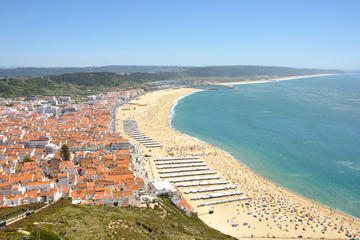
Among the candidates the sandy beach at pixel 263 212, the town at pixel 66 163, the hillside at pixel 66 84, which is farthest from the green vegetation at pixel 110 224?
the hillside at pixel 66 84

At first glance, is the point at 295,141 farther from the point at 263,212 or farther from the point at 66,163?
the point at 66,163

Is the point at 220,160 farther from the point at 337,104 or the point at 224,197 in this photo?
the point at 337,104

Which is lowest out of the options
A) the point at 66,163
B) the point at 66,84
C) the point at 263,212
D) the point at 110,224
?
the point at 263,212

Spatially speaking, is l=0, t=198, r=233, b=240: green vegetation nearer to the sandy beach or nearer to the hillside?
the sandy beach

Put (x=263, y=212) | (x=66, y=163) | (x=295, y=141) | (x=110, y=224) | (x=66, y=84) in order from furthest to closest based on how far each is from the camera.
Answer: (x=66, y=84)
(x=295, y=141)
(x=66, y=163)
(x=263, y=212)
(x=110, y=224)

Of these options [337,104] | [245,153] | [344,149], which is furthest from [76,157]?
[337,104]

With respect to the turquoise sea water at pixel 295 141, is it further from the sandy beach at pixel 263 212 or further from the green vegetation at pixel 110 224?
the green vegetation at pixel 110 224

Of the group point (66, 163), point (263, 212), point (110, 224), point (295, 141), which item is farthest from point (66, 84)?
point (110, 224)

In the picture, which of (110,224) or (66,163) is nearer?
(110,224)
